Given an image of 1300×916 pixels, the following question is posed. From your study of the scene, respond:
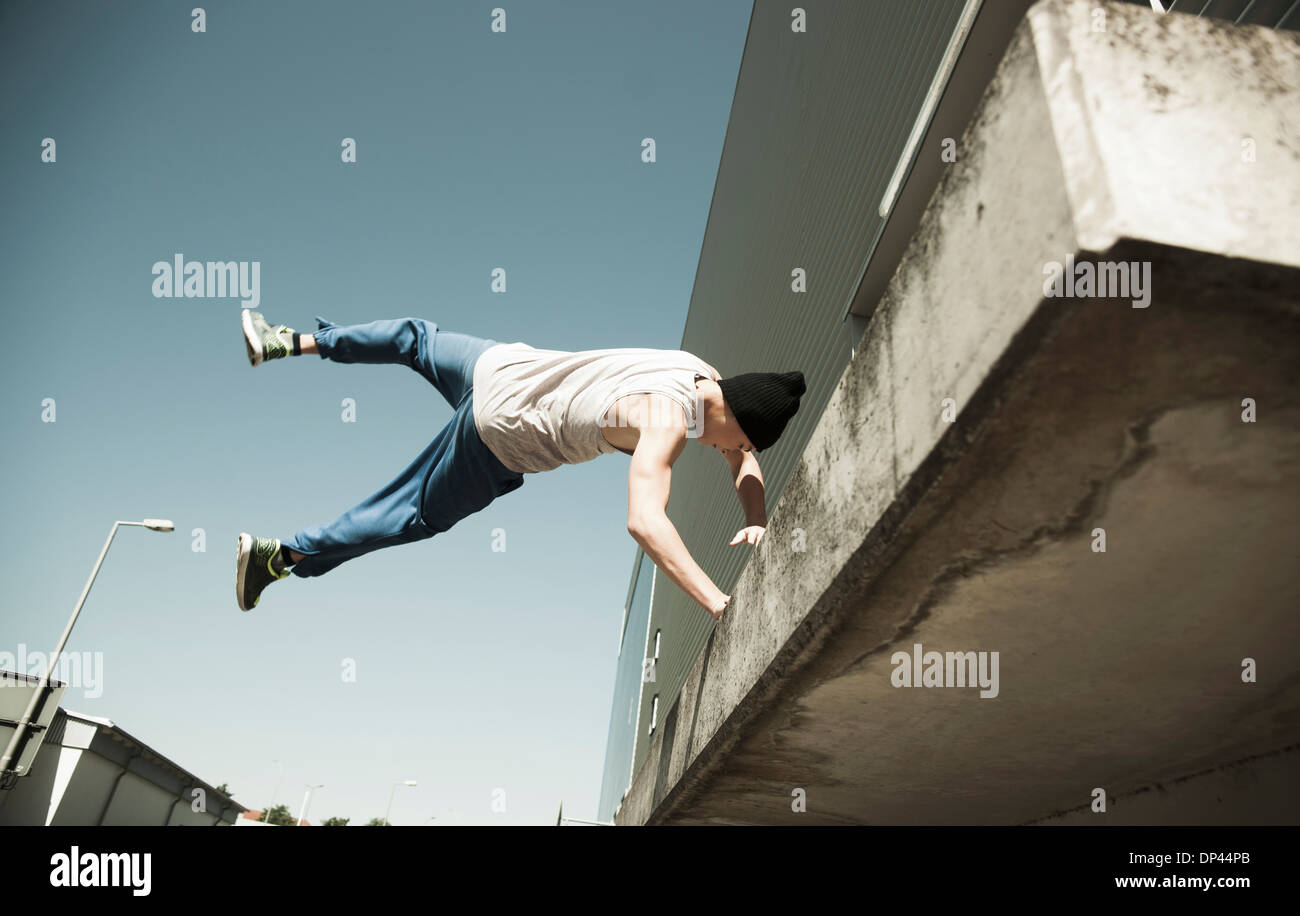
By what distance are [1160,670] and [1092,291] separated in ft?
4.15

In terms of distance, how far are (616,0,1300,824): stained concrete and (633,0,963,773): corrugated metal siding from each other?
0.36 metres

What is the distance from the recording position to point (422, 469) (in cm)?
348

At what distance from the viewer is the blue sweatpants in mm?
3314

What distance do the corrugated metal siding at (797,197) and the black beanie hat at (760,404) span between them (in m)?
0.80

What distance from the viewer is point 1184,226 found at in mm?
912

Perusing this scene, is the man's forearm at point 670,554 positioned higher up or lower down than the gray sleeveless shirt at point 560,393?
lower down

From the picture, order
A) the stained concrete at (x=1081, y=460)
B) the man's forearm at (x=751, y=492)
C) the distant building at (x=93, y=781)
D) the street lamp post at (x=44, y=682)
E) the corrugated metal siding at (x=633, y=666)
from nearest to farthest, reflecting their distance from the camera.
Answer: the stained concrete at (x=1081, y=460)
the man's forearm at (x=751, y=492)
the street lamp post at (x=44, y=682)
the distant building at (x=93, y=781)
the corrugated metal siding at (x=633, y=666)

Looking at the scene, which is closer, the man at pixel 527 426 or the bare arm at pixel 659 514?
the bare arm at pixel 659 514

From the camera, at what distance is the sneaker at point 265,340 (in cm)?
362

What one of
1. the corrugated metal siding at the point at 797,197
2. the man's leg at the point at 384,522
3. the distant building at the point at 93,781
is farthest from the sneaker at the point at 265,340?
the distant building at the point at 93,781

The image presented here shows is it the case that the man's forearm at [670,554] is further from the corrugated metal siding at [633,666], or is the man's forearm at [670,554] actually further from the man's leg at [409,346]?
the corrugated metal siding at [633,666]
